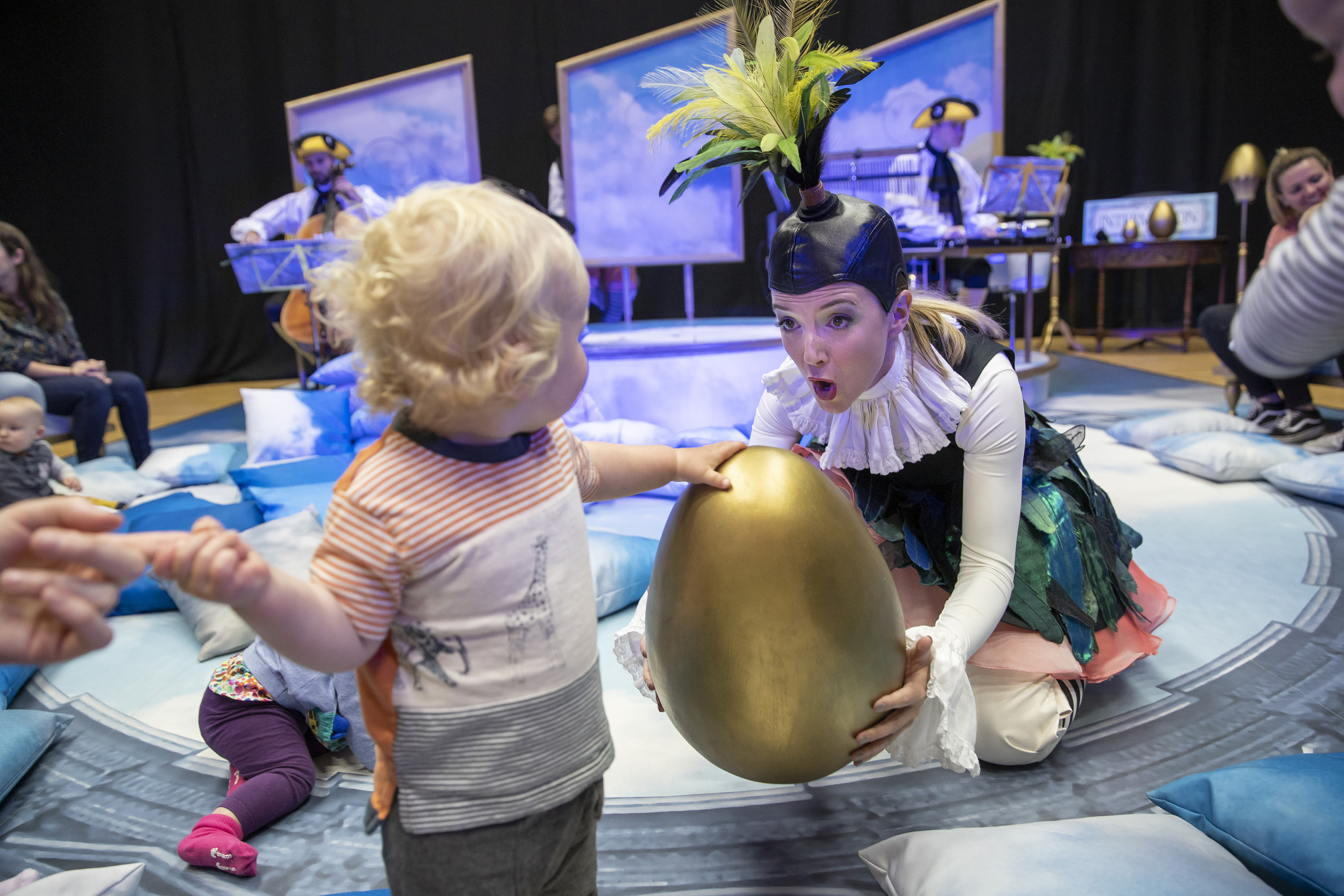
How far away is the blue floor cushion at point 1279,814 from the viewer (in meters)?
1.07

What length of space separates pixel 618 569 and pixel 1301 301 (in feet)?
6.00

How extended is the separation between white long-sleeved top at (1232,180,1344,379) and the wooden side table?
23.0ft

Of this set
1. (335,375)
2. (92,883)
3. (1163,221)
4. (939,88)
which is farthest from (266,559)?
(1163,221)

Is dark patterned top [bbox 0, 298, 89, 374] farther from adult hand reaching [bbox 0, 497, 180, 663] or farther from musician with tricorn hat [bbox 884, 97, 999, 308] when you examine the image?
musician with tricorn hat [bbox 884, 97, 999, 308]

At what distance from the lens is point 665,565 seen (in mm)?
1093

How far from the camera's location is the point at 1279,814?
1.14 m

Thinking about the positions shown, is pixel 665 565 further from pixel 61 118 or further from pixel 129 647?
pixel 61 118

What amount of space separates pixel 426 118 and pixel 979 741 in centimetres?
546

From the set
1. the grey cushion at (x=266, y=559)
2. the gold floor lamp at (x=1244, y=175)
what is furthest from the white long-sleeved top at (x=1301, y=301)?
the gold floor lamp at (x=1244, y=175)

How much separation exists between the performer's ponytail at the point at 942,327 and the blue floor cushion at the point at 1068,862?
0.71 metres

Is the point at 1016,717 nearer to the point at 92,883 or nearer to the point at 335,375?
the point at 92,883

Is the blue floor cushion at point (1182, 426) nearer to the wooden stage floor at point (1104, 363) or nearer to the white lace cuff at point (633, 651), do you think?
the wooden stage floor at point (1104, 363)

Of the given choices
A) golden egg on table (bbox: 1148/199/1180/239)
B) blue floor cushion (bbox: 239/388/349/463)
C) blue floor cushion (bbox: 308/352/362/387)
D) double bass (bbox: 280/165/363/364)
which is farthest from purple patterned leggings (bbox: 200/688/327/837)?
golden egg on table (bbox: 1148/199/1180/239)

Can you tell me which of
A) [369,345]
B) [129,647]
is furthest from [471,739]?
[129,647]
